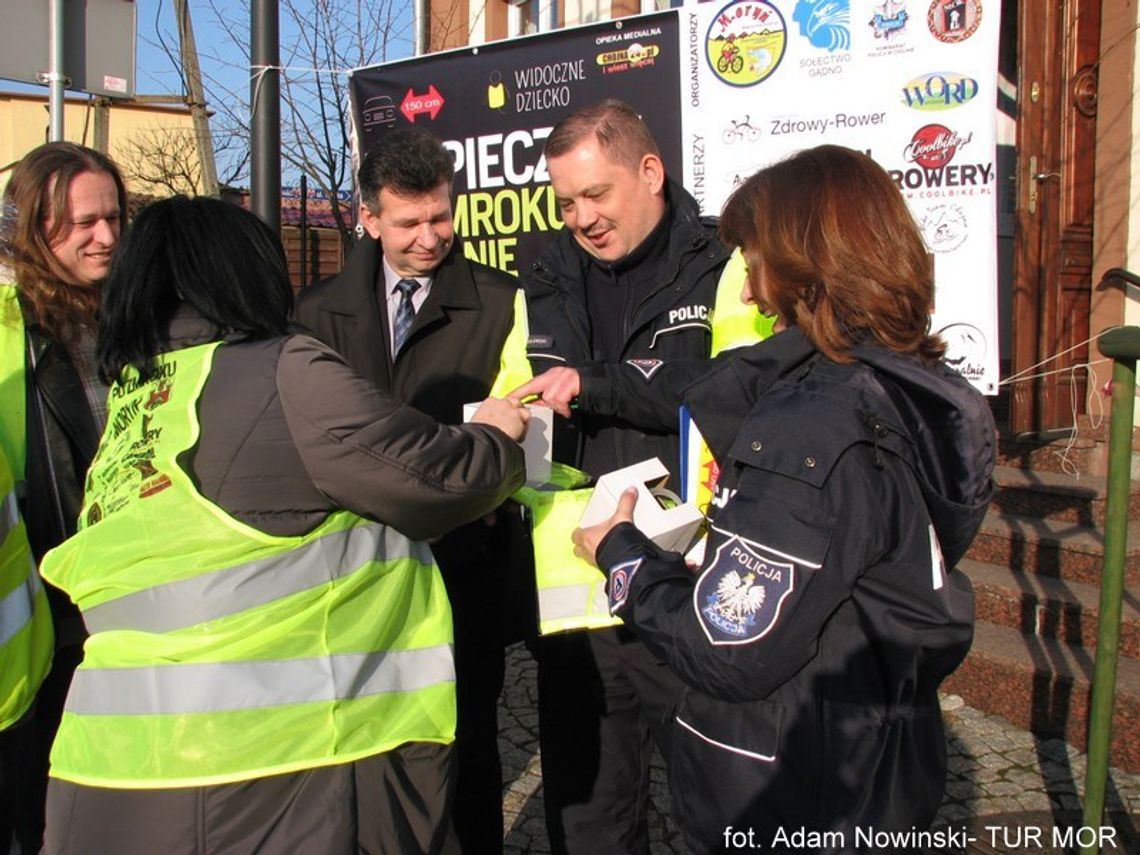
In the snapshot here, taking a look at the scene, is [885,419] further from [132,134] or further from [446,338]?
[132,134]

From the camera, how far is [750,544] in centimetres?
157

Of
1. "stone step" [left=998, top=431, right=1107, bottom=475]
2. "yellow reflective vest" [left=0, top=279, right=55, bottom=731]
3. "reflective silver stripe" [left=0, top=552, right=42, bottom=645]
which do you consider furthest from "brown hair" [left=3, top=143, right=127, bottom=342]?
"stone step" [left=998, top=431, right=1107, bottom=475]

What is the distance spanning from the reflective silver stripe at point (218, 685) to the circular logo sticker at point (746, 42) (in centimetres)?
398

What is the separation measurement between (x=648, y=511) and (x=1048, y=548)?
3.44 m

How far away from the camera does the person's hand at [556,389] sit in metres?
2.49

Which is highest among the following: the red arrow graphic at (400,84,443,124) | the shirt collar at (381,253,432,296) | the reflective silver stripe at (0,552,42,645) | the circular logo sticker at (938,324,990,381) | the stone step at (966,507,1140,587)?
the red arrow graphic at (400,84,443,124)

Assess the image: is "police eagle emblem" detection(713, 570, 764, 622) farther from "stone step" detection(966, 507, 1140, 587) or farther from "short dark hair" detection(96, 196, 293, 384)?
"stone step" detection(966, 507, 1140, 587)

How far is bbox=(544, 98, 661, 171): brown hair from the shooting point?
2756 millimetres

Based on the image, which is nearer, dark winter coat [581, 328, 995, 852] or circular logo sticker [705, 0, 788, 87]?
dark winter coat [581, 328, 995, 852]

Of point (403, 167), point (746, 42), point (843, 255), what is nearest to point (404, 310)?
point (403, 167)

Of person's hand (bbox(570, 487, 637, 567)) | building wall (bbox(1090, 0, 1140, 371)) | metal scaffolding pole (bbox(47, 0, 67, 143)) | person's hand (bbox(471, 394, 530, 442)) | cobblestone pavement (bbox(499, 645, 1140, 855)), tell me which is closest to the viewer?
person's hand (bbox(570, 487, 637, 567))

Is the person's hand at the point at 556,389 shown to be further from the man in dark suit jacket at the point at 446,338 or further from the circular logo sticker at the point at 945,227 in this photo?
the circular logo sticker at the point at 945,227

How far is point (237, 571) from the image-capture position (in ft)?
5.56

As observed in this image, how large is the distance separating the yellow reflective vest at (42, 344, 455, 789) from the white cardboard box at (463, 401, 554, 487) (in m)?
0.57
